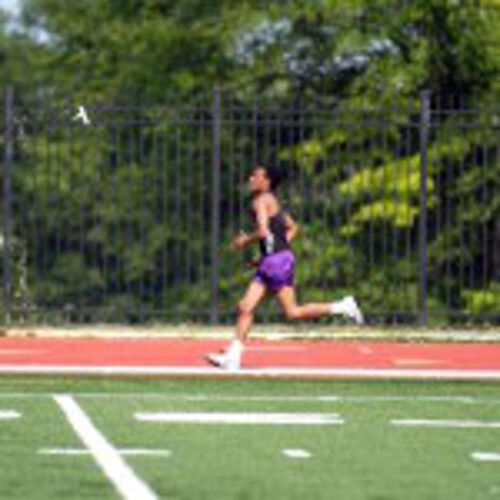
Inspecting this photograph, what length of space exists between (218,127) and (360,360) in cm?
468

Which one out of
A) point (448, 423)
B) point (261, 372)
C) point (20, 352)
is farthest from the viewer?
point (20, 352)

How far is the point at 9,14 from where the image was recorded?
84312 millimetres

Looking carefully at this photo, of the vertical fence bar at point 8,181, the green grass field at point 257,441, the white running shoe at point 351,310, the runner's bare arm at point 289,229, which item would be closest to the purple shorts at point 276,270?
the runner's bare arm at point 289,229

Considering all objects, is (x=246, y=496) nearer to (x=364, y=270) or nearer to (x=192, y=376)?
(x=192, y=376)

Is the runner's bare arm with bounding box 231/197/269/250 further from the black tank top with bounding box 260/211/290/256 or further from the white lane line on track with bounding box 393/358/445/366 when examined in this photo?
the white lane line on track with bounding box 393/358/445/366

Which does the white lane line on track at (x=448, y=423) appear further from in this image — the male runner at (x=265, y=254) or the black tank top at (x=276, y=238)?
the black tank top at (x=276, y=238)

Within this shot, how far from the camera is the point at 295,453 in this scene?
45.1 feet

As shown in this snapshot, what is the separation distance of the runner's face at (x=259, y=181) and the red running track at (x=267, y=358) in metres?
1.61

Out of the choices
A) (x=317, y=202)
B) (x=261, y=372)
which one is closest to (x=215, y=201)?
(x=261, y=372)

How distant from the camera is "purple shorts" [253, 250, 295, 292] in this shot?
21578 millimetres

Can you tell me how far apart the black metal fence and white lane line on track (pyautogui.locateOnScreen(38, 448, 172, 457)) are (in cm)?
1353

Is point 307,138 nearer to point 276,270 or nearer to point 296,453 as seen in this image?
point 276,270

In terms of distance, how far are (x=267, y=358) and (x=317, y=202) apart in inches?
793

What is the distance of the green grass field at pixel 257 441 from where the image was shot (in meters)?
11.9
